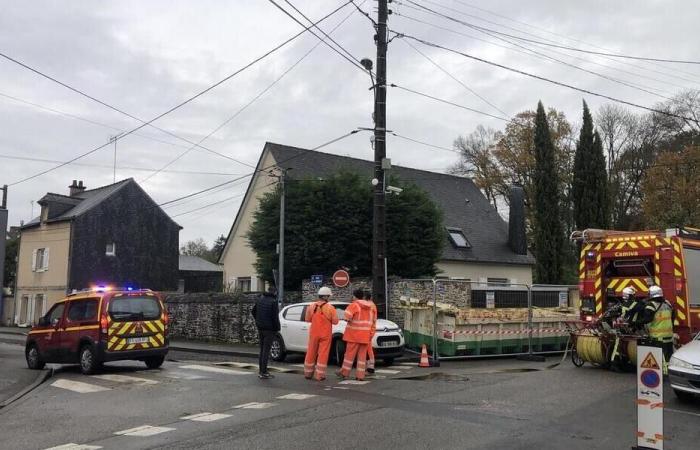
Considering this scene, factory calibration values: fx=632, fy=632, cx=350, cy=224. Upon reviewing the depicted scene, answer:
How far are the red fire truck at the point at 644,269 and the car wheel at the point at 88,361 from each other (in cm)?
1084

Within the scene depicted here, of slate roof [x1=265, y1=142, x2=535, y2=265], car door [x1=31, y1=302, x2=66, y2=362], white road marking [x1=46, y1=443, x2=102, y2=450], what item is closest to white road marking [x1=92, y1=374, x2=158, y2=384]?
car door [x1=31, y1=302, x2=66, y2=362]

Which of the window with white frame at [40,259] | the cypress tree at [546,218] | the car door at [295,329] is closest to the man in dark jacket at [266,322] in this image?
the car door at [295,329]

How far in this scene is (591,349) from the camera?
43.4 feet

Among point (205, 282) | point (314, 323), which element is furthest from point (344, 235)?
point (205, 282)

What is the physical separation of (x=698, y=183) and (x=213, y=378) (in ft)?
111

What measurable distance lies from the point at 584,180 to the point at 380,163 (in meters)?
23.0

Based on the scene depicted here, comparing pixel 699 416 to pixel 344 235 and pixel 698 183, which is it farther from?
pixel 698 183

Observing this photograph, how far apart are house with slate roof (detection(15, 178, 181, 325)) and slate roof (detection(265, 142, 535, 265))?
13675 mm

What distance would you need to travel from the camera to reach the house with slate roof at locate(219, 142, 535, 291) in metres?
32.0

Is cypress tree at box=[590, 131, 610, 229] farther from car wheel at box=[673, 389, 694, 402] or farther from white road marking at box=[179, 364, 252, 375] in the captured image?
car wheel at box=[673, 389, 694, 402]

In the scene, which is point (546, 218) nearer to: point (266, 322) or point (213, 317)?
point (213, 317)

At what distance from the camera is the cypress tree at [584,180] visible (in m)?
35.6

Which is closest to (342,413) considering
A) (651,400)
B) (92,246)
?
(651,400)

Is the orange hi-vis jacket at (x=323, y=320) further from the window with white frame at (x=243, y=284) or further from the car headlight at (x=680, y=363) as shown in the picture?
the window with white frame at (x=243, y=284)
